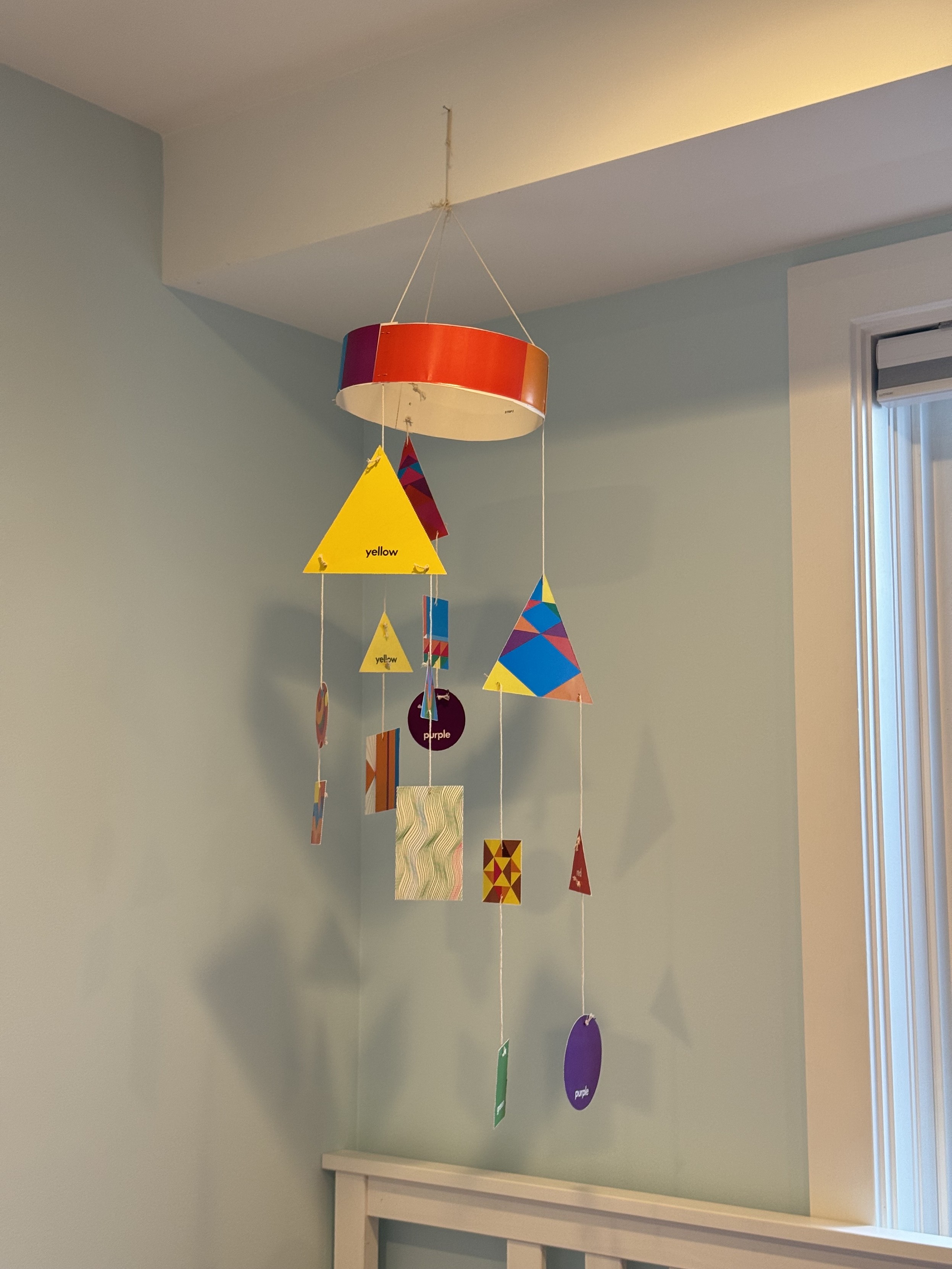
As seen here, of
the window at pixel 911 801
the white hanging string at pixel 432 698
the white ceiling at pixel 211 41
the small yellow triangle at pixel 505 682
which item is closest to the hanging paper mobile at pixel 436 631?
the white hanging string at pixel 432 698

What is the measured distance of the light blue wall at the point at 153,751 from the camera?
1.58 meters

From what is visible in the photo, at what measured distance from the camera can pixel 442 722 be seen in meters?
1.59

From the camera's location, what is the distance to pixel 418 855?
4.77 feet

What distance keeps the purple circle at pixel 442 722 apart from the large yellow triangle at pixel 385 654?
5 centimetres

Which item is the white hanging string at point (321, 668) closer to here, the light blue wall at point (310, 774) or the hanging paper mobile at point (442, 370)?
the light blue wall at point (310, 774)

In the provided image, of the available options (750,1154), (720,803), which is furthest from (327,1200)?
(720,803)

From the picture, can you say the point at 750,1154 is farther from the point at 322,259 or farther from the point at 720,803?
the point at 322,259

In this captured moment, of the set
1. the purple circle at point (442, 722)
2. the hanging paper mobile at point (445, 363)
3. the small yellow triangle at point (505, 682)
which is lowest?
the purple circle at point (442, 722)

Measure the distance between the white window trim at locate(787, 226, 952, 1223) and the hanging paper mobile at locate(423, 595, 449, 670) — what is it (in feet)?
1.56

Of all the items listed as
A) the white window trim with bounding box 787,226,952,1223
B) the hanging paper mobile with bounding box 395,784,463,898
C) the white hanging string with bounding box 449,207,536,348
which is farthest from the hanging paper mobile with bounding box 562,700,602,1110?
the white hanging string with bounding box 449,207,536,348

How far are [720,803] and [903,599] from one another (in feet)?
1.23

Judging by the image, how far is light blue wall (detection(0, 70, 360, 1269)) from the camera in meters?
1.58

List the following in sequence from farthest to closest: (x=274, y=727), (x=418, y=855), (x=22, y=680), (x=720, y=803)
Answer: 1. (x=274, y=727)
2. (x=720, y=803)
3. (x=22, y=680)
4. (x=418, y=855)

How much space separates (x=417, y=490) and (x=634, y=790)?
55cm
